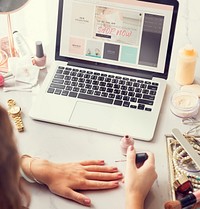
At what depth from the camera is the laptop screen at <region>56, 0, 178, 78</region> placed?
4.20 ft

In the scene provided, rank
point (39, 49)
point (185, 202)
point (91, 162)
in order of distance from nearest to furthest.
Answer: point (185, 202) → point (91, 162) → point (39, 49)

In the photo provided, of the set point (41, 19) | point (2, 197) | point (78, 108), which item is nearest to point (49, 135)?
point (78, 108)

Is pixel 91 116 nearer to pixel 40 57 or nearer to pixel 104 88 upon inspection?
pixel 104 88

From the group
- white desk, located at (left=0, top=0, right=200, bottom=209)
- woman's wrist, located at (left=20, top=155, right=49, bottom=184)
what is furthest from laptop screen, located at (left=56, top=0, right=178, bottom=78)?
woman's wrist, located at (left=20, top=155, right=49, bottom=184)

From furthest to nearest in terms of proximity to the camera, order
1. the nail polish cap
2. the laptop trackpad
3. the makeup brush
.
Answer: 1. the nail polish cap
2. the laptop trackpad
3. the makeup brush

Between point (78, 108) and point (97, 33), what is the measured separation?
20cm

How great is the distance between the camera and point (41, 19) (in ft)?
5.38

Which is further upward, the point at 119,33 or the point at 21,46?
the point at 119,33

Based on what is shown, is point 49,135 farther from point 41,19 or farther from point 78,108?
point 41,19

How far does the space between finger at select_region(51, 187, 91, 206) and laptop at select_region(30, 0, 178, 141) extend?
0.20 m

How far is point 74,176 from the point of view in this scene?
113 centimetres

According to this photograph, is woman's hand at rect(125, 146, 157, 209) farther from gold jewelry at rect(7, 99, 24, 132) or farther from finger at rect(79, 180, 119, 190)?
gold jewelry at rect(7, 99, 24, 132)

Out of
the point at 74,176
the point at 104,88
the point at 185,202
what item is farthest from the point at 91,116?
the point at 185,202

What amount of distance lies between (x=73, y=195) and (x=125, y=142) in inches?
7.0
